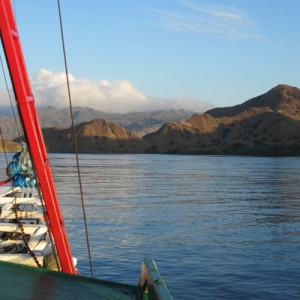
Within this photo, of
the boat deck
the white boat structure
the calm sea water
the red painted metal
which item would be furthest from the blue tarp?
the boat deck

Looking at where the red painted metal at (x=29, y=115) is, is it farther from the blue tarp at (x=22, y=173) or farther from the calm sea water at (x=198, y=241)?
the blue tarp at (x=22, y=173)

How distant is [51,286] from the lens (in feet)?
21.8

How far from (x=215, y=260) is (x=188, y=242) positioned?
12.9 feet

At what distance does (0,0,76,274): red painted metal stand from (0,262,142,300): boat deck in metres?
1.34

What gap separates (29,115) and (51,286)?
8.75ft

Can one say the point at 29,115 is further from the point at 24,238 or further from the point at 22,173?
the point at 22,173

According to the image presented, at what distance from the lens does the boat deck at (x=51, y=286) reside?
21.0ft

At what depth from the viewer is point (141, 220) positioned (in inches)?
1328

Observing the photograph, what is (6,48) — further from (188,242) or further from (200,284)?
(188,242)

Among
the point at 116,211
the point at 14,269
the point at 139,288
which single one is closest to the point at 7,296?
the point at 14,269

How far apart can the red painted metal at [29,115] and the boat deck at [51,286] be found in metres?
1.34

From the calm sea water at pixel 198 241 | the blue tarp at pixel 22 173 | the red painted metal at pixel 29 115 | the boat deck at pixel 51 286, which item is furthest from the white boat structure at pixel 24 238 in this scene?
the calm sea water at pixel 198 241

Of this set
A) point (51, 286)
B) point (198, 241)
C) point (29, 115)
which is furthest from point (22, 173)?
point (51, 286)

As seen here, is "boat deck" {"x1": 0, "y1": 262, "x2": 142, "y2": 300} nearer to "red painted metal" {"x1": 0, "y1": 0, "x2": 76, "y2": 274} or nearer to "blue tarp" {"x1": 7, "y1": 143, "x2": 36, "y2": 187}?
"red painted metal" {"x1": 0, "y1": 0, "x2": 76, "y2": 274}
